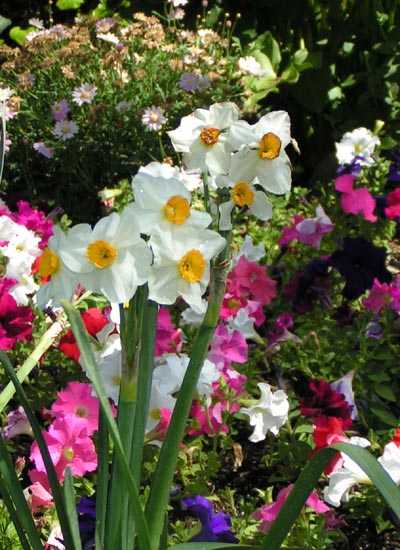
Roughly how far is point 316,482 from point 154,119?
7.73 ft

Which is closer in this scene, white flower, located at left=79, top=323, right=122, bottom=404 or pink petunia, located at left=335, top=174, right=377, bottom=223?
white flower, located at left=79, top=323, right=122, bottom=404

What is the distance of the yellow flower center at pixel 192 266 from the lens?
1208mm

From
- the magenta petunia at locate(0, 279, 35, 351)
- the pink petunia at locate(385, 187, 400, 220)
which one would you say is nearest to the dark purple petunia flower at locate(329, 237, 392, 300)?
the pink petunia at locate(385, 187, 400, 220)

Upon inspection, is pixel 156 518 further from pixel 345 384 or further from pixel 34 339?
pixel 34 339

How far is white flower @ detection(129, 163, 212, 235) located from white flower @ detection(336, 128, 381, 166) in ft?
6.93

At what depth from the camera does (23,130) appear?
3721 millimetres

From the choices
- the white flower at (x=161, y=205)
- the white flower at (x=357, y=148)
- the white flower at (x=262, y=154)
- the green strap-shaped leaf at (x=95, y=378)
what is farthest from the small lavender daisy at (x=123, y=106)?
the green strap-shaped leaf at (x=95, y=378)

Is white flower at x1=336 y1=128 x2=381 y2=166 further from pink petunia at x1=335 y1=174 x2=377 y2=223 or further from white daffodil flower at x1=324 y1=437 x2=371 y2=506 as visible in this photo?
white daffodil flower at x1=324 y1=437 x2=371 y2=506

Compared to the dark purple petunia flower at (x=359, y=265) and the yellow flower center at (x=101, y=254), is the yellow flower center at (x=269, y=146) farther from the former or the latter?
the dark purple petunia flower at (x=359, y=265)

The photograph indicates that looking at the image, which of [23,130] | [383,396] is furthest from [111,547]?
[23,130]

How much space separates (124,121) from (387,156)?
4.24 feet

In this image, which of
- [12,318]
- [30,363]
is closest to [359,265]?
[12,318]

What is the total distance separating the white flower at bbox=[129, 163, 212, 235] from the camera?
1195mm

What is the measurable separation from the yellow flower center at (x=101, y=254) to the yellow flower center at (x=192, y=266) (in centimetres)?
10
